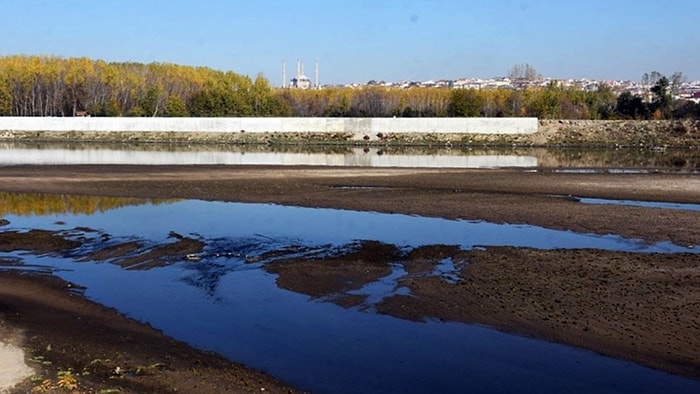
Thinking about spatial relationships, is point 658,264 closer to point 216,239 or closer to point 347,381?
point 347,381

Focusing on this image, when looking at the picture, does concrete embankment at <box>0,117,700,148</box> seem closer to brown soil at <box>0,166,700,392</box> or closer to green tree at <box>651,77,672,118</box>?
green tree at <box>651,77,672,118</box>

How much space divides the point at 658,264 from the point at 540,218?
7555 mm

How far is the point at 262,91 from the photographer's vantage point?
119062 mm

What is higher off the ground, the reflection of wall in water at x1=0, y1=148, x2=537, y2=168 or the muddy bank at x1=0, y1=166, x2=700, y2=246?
the reflection of wall in water at x1=0, y1=148, x2=537, y2=168

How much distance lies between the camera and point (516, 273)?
16062 millimetres

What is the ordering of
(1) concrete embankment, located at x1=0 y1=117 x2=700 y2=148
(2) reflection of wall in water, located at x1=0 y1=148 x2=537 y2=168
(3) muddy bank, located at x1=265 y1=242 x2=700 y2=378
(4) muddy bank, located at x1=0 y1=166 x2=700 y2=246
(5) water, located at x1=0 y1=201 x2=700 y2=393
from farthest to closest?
(1) concrete embankment, located at x1=0 y1=117 x2=700 y2=148, (2) reflection of wall in water, located at x1=0 y1=148 x2=537 y2=168, (4) muddy bank, located at x1=0 y1=166 x2=700 y2=246, (3) muddy bank, located at x1=265 y1=242 x2=700 y2=378, (5) water, located at x1=0 y1=201 x2=700 y2=393

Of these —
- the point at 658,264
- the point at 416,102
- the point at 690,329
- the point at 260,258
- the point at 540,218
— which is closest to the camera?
the point at 690,329

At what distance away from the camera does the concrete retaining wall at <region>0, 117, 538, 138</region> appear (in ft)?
262

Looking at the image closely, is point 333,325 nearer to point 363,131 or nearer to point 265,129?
point 363,131

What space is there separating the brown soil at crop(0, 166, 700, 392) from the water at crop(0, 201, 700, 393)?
550 millimetres

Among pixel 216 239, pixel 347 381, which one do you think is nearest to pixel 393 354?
pixel 347 381

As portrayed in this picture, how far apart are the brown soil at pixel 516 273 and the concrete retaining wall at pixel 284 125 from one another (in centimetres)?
4583

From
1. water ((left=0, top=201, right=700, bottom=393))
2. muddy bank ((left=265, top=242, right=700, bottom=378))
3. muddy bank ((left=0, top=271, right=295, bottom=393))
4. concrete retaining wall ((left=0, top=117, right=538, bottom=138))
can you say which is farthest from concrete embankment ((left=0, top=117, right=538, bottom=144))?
muddy bank ((left=0, top=271, right=295, bottom=393))

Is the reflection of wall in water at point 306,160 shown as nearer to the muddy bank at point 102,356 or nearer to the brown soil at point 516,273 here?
the brown soil at point 516,273
